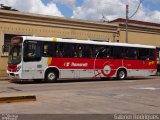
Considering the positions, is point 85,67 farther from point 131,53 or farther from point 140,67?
point 140,67

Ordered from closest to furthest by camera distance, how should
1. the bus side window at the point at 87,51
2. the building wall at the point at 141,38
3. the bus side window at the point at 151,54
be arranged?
the bus side window at the point at 87,51, the bus side window at the point at 151,54, the building wall at the point at 141,38

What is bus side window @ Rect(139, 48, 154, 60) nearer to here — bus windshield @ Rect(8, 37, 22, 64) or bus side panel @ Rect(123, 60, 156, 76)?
bus side panel @ Rect(123, 60, 156, 76)

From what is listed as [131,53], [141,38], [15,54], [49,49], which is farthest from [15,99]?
[141,38]

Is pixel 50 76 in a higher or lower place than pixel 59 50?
lower

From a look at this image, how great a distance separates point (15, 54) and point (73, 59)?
162 inches

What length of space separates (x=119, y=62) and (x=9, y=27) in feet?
30.8

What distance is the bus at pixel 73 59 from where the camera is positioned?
25.0 metres

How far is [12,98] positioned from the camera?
1421 centimetres

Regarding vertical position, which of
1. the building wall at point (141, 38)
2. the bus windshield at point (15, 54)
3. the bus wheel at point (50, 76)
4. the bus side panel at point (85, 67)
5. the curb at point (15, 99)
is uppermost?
the building wall at point (141, 38)

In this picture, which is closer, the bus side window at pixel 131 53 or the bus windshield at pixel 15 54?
the bus windshield at pixel 15 54

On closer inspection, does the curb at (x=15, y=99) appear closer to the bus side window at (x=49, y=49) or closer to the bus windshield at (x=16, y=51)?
the bus windshield at (x=16, y=51)

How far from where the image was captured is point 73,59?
89.4 feet

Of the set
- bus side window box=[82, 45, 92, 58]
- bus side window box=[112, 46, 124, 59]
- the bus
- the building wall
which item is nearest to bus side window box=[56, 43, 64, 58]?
the bus

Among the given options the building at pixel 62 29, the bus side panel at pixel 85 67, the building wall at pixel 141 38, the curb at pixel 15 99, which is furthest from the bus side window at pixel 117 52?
the curb at pixel 15 99
